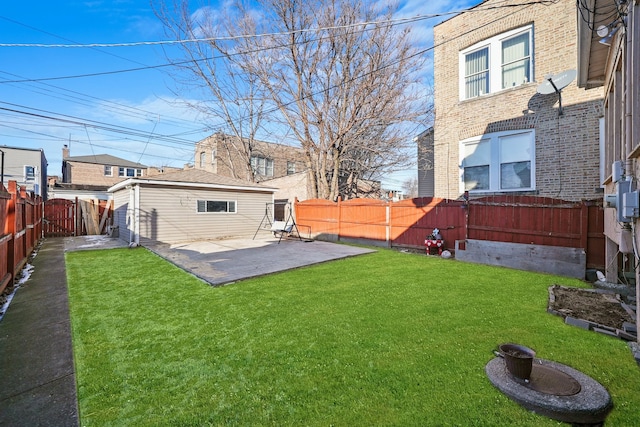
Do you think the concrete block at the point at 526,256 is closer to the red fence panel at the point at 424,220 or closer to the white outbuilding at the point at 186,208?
the red fence panel at the point at 424,220

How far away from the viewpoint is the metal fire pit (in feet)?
6.32

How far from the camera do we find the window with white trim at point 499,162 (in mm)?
8344

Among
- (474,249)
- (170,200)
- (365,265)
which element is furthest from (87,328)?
(170,200)

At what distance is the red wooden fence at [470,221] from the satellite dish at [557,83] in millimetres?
2991

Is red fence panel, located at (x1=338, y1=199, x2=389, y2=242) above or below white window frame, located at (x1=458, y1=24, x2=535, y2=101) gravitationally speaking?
below

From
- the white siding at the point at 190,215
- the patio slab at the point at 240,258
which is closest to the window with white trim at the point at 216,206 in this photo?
the white siding at the point at 190,215

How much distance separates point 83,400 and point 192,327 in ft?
4.46

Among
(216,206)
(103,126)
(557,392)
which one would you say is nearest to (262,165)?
(103,126)

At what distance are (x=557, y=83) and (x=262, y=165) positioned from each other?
19.1m

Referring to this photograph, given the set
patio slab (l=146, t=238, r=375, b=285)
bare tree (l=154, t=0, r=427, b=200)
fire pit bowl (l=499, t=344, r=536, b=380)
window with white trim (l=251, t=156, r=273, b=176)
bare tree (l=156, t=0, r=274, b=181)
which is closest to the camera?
fire pit bowl (l=499, t=344, r=536, b=380)

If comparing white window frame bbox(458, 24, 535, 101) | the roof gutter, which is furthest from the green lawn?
white window frame bbox(458, 24, 535, 101)

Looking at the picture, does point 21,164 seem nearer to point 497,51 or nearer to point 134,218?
point 134,218

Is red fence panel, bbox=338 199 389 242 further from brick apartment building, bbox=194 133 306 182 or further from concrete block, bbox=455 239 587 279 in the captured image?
brick apartment building, bbox=194 133 306 182

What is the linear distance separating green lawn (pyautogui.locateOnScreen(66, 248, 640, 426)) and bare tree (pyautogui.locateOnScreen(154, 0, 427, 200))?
10.2 metres
